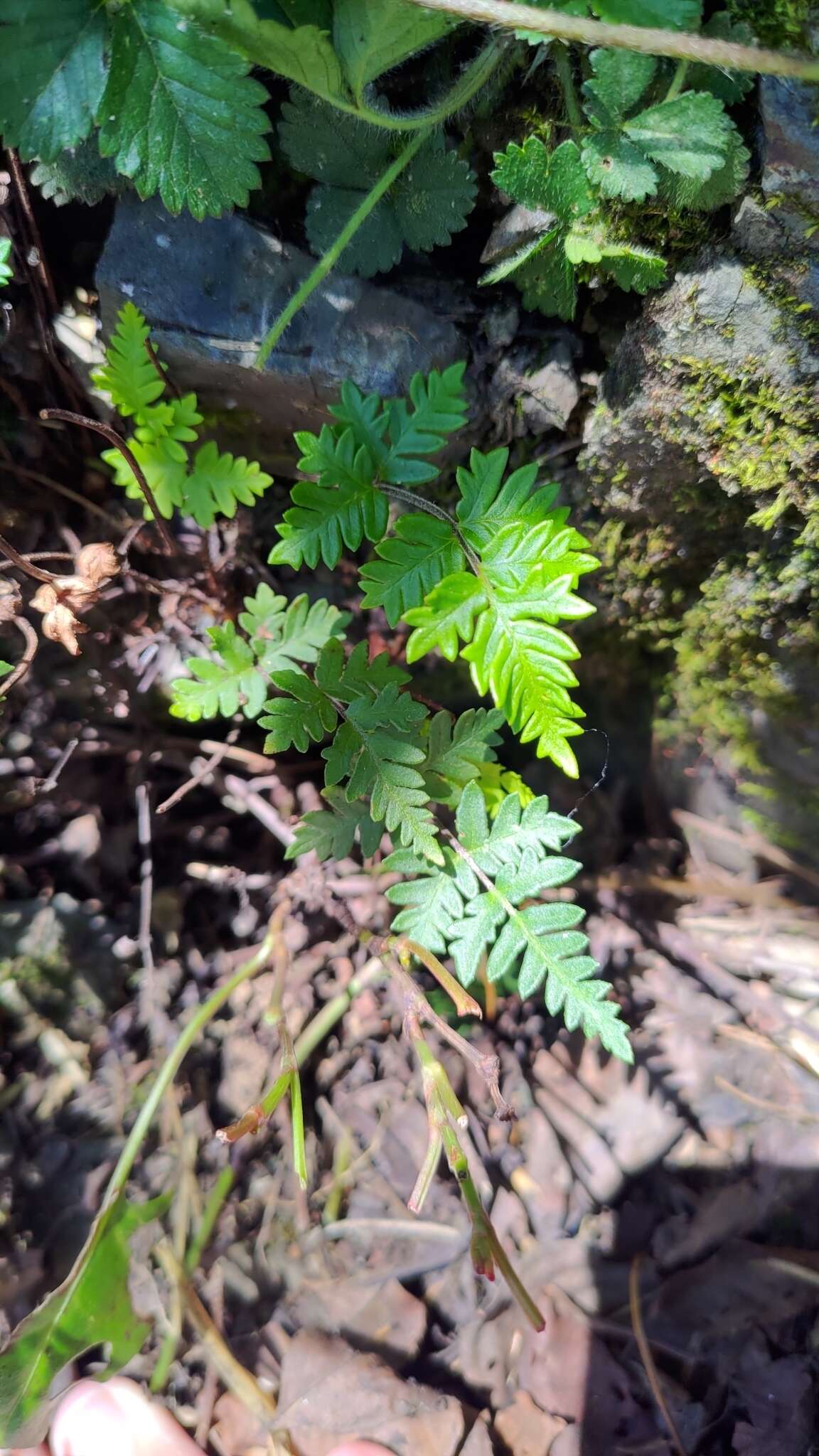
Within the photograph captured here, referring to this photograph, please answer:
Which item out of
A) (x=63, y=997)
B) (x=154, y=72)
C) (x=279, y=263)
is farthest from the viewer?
(x=63, y=997)

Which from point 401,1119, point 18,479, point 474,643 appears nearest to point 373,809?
point 474,643

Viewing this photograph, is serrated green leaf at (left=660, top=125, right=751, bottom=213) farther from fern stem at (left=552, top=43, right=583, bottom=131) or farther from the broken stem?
the broken stem

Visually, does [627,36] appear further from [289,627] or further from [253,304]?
[289,627]

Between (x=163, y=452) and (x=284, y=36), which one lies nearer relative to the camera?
(x=284, y=36)

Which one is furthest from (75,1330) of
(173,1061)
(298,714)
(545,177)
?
(545,177)

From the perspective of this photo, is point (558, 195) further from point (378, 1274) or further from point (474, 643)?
point (378, 1274)

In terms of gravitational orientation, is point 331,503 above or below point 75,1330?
above

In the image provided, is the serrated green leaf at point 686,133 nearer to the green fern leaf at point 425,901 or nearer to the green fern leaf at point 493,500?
the green fern leaf at point 493,500

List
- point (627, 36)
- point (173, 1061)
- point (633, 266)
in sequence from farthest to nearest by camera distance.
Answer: point (173, 1061)
point (633, 266)
point (627, 36)
